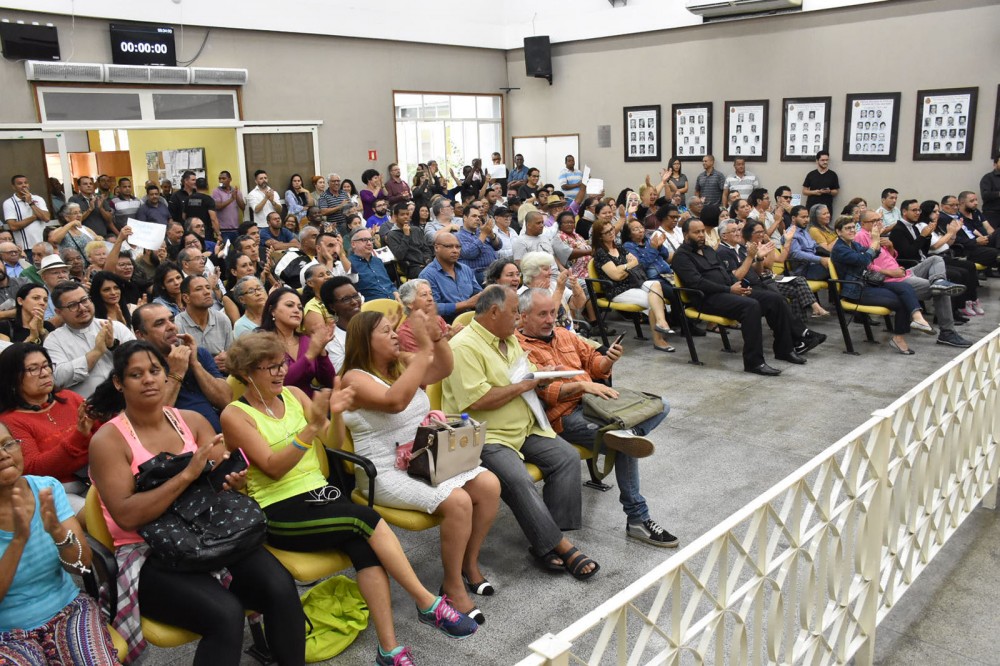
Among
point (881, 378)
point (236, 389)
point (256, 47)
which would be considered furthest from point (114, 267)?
point (256, 47)

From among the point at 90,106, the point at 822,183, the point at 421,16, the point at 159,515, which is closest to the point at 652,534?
the point at 159,515

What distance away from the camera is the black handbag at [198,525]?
2.52 metres

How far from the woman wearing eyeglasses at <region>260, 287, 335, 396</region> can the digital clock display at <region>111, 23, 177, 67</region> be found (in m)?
7.86

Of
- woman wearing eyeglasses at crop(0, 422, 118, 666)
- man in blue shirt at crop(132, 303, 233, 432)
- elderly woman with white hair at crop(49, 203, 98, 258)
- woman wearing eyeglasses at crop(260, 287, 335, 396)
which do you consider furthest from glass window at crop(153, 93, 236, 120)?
woman wearing eyeglasses at crop(0, 422, 118, 666)

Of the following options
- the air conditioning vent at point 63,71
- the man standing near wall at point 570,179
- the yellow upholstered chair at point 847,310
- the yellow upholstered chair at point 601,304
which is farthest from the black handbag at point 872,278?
the air conditioning vent at point 63,71

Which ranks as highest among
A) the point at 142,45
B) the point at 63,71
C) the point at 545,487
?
the point at 142,45

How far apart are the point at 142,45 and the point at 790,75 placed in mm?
9476

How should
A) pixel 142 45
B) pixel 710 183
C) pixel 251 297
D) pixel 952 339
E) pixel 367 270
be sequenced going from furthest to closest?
pixel 710 183, pixel 142 45, pixel 952 339, pixel 367 270, pixel 251 297

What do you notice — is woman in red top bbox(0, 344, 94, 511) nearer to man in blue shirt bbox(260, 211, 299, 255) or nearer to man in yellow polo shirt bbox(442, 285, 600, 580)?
man in yellow polo shirt bbox(442, 285, 600, 580)

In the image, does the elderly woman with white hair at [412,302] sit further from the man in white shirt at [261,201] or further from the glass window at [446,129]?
the glass window at [446,129]

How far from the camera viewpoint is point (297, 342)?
4254mm

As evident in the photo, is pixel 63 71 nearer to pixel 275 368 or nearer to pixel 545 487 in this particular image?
pixel 275 368

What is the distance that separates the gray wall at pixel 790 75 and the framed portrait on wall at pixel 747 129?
0.12 m

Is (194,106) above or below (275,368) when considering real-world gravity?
above
